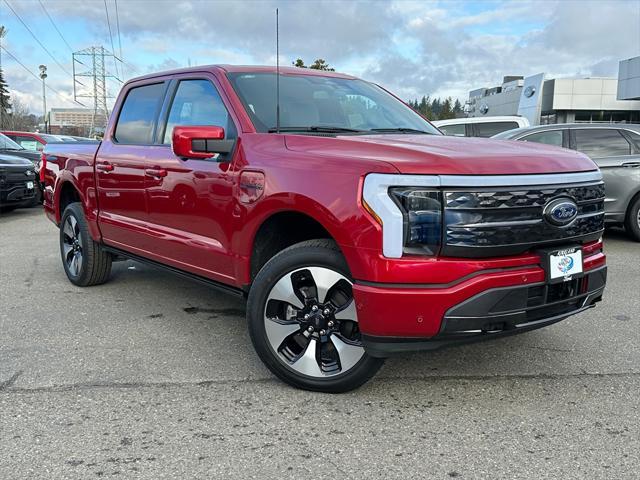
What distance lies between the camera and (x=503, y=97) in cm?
5872

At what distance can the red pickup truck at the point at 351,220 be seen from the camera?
9.18ft

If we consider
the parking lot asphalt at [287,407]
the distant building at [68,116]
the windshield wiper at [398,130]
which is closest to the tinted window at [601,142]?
the parking lot asphalt at [287,407]

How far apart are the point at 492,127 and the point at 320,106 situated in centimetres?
986

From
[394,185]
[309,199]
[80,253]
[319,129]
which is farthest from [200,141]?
[80,253]

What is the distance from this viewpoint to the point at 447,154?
2.94 meters

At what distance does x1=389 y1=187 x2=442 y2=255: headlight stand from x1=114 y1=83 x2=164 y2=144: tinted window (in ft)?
8.38

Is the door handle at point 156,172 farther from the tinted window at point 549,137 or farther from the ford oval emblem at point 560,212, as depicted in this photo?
the tinted window at point 549,137

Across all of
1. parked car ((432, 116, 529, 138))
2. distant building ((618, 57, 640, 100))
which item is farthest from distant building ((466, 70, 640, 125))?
parked car ((432, 116, 529, 138))

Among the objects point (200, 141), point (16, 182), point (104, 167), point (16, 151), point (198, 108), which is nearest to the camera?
point (200, 141)

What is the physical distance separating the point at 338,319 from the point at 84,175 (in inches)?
131

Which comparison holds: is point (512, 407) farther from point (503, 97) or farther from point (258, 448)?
point (503, 97)

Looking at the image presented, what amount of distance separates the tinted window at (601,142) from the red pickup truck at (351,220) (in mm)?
4811

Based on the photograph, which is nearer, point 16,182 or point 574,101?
point 16,182

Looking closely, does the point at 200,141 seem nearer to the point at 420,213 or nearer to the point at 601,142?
the point at 420,213
